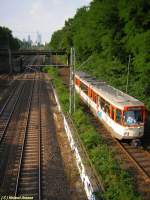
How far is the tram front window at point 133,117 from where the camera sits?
65.7 feet

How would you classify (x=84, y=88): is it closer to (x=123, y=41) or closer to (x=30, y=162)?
(x=123, y=41)

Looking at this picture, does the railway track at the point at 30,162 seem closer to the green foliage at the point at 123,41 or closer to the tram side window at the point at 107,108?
the tram side window at the point at 107,108

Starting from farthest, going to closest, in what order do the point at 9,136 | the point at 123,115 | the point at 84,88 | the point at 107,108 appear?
the point at 84,88 < the point at 9,136 < the point at 107,108 < the point at 123,115

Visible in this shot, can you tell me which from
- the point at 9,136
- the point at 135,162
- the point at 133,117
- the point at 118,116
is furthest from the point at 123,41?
the point at 135,162

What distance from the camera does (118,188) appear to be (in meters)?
14.1

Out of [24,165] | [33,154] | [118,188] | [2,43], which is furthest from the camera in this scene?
[2,43]

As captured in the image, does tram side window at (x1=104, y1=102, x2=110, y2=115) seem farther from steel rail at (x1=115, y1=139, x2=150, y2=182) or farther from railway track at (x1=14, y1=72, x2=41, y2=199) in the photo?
railway track at (x1=14, y1=72, x2=41, y2=199)

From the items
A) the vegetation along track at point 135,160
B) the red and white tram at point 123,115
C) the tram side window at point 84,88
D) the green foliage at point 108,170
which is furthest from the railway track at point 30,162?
the tram side window at point 84,88

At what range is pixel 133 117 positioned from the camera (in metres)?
20.1

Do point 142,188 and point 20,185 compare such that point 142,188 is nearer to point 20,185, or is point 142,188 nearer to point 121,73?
point 20,185

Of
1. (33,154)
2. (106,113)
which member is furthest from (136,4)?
(33,154)

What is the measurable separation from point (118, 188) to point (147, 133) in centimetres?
1021

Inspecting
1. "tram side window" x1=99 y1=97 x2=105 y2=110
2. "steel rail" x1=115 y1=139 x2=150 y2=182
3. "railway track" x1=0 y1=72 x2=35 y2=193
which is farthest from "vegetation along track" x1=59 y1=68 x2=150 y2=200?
"railway track" x1=0 y1=72 x2=35 y2=193

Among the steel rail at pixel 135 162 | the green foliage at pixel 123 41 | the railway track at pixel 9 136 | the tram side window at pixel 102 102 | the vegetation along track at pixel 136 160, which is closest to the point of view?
the vegetation along track at pixel 136 160
